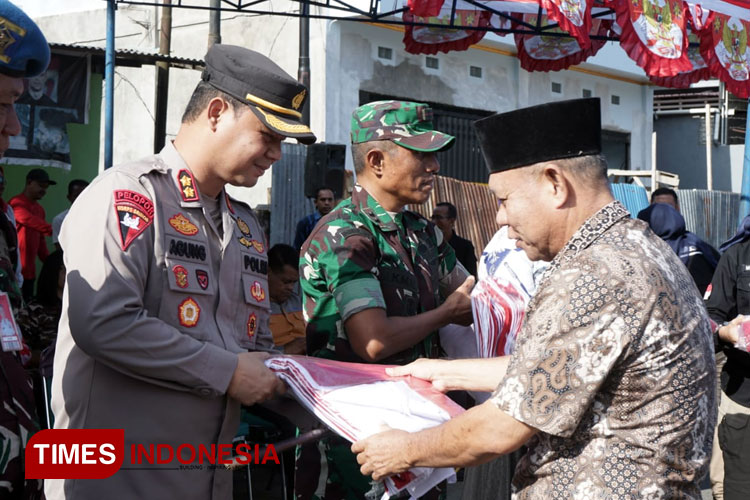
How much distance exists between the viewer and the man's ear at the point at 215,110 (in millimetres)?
2723

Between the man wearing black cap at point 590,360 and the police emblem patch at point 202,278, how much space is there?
2.49 feet

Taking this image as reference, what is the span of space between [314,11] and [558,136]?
1298 centimetres

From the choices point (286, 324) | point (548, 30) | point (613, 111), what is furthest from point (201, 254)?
point (613, 111)

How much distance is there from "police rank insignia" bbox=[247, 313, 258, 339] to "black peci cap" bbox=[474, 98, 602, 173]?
92cm

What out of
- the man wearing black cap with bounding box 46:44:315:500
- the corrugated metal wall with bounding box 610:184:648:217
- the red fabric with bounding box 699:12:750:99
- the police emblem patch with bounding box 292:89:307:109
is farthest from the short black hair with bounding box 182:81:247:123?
the corrugated metal wall with bounding box 610:184:648:217

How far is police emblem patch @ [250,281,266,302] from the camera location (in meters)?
2.80

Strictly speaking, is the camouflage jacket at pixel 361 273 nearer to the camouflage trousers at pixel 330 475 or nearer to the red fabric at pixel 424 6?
the camouflage trousers at pixel 330 475

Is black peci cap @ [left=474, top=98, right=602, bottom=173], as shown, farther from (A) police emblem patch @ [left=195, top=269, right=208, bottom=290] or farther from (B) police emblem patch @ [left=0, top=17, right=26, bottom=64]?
(B) police emblem patch @ [left=0, top=17, right=26, bottom=64]

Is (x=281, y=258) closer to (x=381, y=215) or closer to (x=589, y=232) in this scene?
(x=381, y=215)

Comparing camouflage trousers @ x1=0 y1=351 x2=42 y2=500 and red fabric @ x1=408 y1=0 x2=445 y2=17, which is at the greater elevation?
red fabric @ x1=408 y1=0 x2=445 y2=17

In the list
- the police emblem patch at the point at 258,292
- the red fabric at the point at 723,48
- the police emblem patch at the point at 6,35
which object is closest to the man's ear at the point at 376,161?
the police emblem patch at the point at 258,292

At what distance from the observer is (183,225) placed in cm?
261

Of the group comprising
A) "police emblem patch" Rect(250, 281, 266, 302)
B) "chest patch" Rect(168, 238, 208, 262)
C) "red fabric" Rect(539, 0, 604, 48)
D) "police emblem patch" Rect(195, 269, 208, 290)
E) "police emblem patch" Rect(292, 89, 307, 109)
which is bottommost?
"police emblem patch" Rect(250, 281, 266, 302)

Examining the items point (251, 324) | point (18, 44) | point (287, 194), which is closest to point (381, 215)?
point (251, 324)
